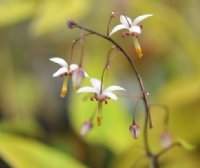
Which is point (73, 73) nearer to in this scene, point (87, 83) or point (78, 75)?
point (78, 75)

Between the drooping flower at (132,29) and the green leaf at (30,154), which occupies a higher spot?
the drooping flower at (132,29)

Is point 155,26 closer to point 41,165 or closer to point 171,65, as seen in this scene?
point 171,65

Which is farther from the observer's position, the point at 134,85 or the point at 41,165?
the point at 134,85

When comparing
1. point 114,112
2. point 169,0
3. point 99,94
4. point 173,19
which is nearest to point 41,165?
point 114,112

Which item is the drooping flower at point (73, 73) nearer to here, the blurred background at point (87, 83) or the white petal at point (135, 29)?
the white petal at point (135, 29)

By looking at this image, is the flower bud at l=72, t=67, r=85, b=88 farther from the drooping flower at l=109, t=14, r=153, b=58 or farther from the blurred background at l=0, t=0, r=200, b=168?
the blurred background at l=0, t=0, r=200, b=168

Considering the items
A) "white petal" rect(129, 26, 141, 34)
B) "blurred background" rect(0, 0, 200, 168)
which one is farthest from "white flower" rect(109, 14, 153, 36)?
"blurred background" rect(0, 0, 200, 168)

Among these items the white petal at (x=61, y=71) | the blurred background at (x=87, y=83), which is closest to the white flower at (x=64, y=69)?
the white petal at (x=61, y=71)

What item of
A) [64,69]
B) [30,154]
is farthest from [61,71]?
[30,154]
